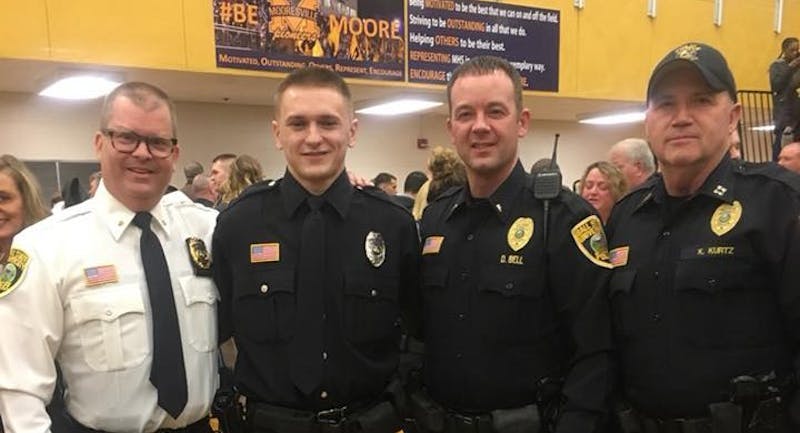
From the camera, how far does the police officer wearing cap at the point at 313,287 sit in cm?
196

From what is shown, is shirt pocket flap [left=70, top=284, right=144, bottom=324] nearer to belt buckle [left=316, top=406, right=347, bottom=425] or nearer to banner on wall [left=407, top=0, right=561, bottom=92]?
belt buckle [left=316, top=406, right=347, bottom=425]

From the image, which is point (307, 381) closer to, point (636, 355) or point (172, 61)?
point (636, 355)

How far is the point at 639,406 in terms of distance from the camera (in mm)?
1944

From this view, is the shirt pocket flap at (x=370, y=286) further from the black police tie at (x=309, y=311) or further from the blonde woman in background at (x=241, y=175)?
the blonde woman in background at (x=241, y=175)

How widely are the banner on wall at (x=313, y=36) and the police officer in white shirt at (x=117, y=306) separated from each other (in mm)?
4533

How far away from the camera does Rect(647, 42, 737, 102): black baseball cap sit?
6.19 feet

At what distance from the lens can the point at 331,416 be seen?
1930 mm

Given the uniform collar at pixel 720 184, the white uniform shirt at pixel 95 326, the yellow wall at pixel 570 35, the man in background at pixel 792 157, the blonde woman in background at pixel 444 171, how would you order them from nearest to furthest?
the white uniform shirt at pixel 95 326, the uniform collar at pixel 720 184, the blonde woman in background at pixel 444 171, the man in background at pixel 792 157, the yellow wall at pixel 570 35

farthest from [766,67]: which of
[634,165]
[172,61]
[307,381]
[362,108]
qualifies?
[307,381]

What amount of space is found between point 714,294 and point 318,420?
1.25 metres

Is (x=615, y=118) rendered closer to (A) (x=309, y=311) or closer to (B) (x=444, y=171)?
(B) (x=444, y=171)

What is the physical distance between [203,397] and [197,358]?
123 mm

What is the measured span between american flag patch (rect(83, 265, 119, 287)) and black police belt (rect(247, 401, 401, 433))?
590 mm

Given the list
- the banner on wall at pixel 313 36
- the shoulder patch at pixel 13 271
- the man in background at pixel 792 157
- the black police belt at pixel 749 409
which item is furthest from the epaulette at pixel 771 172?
the banner on wall at pixel 313 36
